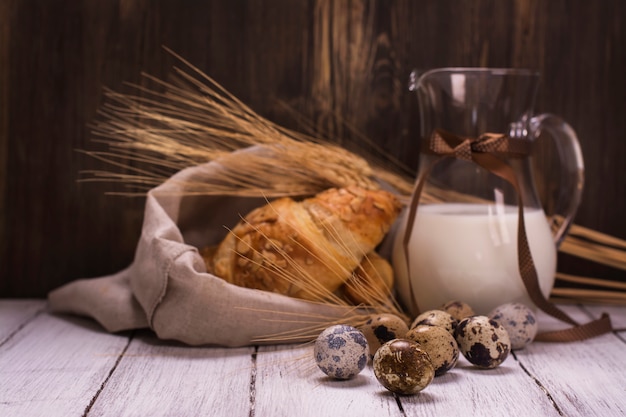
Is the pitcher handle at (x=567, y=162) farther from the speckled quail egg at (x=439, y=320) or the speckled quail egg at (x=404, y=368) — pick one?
the speckled quail egg at (x=404, y=368)

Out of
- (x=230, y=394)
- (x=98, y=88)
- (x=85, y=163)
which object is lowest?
(x=230, y=394)

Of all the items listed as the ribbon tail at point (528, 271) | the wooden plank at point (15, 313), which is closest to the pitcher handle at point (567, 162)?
the ribbon tail at point (528, 271)

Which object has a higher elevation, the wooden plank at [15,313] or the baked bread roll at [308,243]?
the baked bread roll at [308,243]

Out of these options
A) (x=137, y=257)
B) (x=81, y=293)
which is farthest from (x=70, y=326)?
(x=137, y=257)

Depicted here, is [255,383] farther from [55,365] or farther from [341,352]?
[55,365]

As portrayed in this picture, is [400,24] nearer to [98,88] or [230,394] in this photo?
[98,88]

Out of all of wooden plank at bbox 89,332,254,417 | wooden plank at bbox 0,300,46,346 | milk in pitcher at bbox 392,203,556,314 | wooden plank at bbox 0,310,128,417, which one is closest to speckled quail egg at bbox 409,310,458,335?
milk in pitcher at bbox 392,203,556,314
